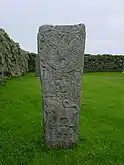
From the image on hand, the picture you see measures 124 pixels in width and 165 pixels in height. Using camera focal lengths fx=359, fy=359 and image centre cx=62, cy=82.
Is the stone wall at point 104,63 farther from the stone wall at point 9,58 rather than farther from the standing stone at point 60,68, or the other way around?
the standing stone at point 60,68

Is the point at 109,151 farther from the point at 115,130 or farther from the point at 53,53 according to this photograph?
the point at 53,53

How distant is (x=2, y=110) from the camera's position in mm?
10258

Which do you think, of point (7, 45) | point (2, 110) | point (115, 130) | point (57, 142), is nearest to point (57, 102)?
point (57, 142)

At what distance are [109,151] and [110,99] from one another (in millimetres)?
5950

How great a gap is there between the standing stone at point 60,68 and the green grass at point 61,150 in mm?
698

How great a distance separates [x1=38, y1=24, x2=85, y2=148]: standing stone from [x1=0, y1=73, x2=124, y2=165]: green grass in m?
0.70

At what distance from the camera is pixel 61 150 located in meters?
6.92

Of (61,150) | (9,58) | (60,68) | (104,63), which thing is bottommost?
(61,150)

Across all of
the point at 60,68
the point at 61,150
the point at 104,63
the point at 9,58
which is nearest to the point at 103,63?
the point at 104,63

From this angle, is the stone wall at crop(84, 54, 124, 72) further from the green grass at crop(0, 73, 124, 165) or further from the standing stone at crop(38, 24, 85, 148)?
the standing stone at crop(38, 24, 85, 148)

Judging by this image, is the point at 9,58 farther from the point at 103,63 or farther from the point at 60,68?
the point at 103,63

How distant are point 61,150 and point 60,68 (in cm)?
159

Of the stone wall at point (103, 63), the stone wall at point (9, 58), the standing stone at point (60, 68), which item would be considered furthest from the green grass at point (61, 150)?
the stone wall at point (103, 63)

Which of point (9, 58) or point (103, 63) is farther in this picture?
point (103, 63)
